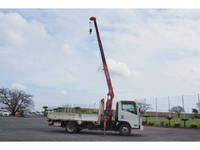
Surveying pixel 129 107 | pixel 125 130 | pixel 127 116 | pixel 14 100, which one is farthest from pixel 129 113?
pixel 14 100

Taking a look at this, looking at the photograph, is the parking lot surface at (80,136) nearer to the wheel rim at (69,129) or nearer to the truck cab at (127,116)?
the wheel rim at (69,129)

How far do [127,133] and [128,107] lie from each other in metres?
1.51

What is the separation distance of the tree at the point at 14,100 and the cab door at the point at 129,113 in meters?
50.7

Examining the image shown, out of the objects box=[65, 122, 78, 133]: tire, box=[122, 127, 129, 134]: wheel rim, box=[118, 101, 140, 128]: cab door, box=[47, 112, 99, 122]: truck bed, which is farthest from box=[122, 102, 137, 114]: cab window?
box=[65, 122, 78, 133]: tire

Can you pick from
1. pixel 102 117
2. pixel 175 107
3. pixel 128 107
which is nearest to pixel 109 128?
pixel 102 117

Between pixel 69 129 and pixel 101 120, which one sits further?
pixel 69 129

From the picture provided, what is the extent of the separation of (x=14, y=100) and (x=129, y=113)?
2052 inches

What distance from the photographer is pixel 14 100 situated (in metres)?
60.5

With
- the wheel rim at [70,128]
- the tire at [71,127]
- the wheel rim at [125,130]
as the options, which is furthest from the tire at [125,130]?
the wheel rim at [70,128]

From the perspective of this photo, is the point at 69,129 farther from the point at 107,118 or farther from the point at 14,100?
the point at 14,100

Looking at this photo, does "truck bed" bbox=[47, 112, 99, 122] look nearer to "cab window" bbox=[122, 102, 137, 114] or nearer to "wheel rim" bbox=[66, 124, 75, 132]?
"wheel rim" bbox=[66, 124, 75, 132]

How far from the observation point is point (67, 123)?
585 inches

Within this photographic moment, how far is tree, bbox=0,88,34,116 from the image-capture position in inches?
2363

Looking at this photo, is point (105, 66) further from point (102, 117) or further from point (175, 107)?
point (175, 107)
